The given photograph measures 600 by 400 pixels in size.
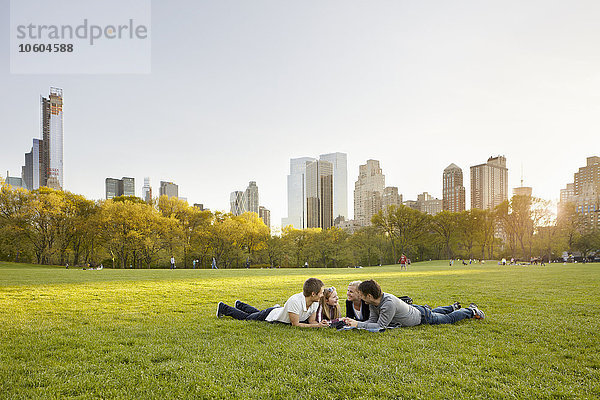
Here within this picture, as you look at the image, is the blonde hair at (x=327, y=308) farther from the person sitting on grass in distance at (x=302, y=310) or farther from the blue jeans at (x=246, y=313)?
the blue jeans at (x=246, y=313)

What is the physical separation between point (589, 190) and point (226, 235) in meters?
135

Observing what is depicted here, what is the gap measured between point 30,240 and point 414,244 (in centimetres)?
7524

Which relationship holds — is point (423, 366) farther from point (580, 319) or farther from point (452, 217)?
point (452, 217)

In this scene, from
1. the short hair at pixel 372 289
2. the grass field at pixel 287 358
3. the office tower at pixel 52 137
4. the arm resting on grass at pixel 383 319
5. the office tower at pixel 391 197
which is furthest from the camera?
the office tower at pixel 391 197

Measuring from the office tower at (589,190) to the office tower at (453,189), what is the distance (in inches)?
1737

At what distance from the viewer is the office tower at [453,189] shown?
173 m

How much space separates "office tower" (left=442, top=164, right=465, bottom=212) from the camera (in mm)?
172875

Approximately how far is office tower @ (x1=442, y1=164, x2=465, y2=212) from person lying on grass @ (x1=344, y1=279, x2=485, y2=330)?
176m

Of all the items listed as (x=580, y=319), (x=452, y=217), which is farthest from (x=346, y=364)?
(x=452, y=217)

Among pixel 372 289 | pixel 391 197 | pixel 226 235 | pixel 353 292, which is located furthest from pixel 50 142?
pixel 372 289

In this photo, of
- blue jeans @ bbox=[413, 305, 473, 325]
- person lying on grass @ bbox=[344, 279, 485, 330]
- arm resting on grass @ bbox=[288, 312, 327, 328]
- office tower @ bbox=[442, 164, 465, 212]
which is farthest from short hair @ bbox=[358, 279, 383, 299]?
office tower @ bbox=[442, 164, 465, 212]

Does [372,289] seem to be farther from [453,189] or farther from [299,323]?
[453,189]

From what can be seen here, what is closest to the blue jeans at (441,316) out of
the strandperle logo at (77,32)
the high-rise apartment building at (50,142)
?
the strandperle logo at (77,32)

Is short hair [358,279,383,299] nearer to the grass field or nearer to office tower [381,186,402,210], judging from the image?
the grass field
